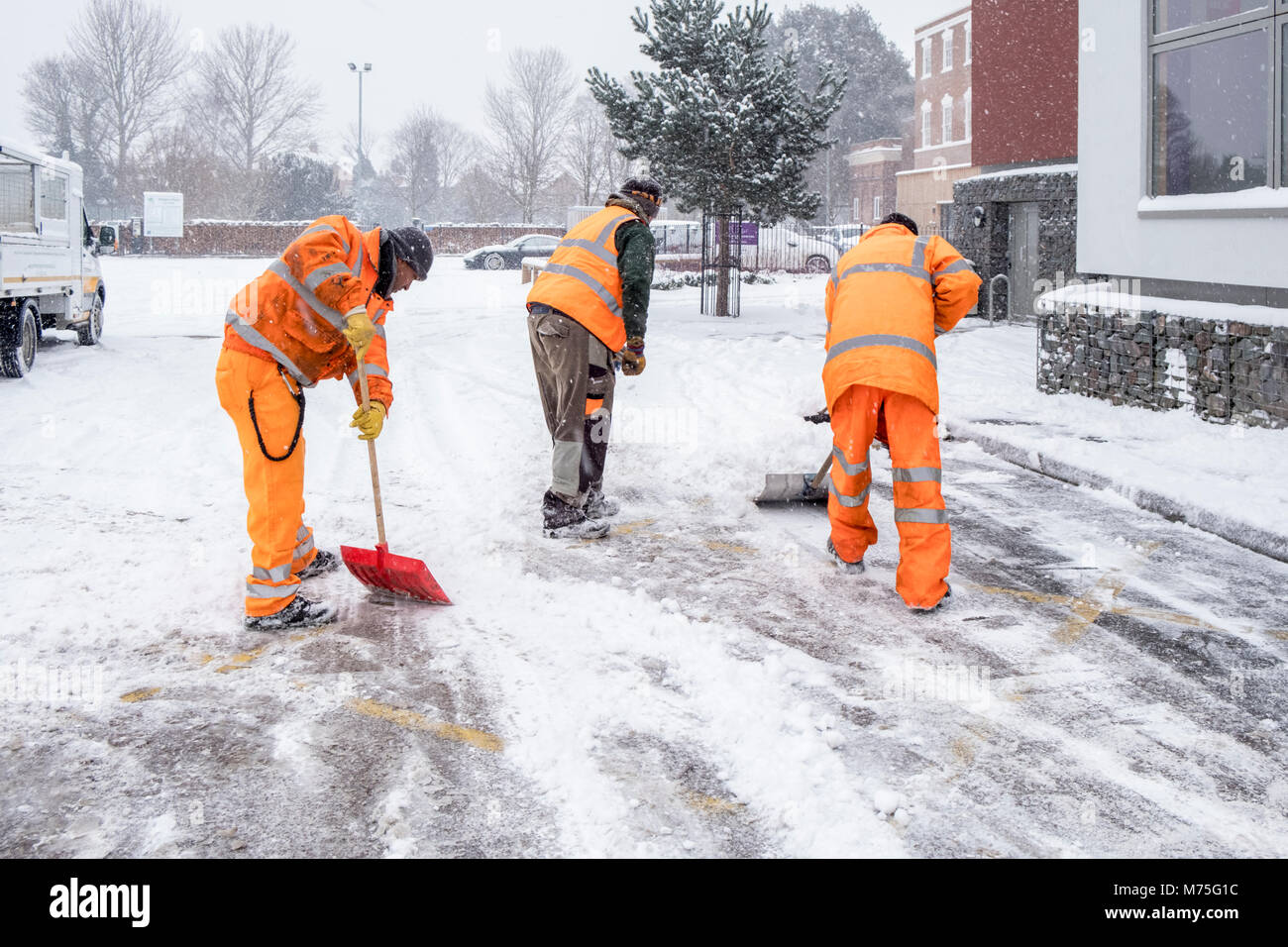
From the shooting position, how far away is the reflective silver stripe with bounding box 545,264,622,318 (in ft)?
19.7

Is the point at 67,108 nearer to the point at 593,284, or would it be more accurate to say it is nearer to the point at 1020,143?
the point at 1020,143

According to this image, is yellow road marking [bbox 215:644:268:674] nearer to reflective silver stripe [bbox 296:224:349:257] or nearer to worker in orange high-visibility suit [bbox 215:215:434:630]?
worker in orange high-visibility suit [bbox 215:215:434:630]

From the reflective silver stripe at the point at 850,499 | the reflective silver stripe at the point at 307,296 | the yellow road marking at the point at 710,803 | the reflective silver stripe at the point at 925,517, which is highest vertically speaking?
the reflective silver stripe at the point at 307,296

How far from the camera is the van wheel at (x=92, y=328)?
15.3 meters

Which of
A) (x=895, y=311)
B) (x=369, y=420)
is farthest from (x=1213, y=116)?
(x=369, y=420)

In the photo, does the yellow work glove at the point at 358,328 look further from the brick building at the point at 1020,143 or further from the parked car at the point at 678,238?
the parked car at the point at 678,238

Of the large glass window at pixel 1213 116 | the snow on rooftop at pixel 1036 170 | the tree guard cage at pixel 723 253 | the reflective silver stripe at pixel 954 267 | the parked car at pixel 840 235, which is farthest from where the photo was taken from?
the parked car at pixel 840 235

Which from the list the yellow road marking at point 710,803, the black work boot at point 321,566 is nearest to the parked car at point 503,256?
the black work boot at point 321,566

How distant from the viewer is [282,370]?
185 inches

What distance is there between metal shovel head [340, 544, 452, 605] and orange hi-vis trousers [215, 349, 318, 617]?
12.5 inches

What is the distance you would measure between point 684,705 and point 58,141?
6224 cm

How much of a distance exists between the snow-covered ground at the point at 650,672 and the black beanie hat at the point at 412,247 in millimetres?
1446

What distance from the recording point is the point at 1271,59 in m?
8.24

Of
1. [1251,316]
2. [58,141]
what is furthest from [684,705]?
[58,141]
